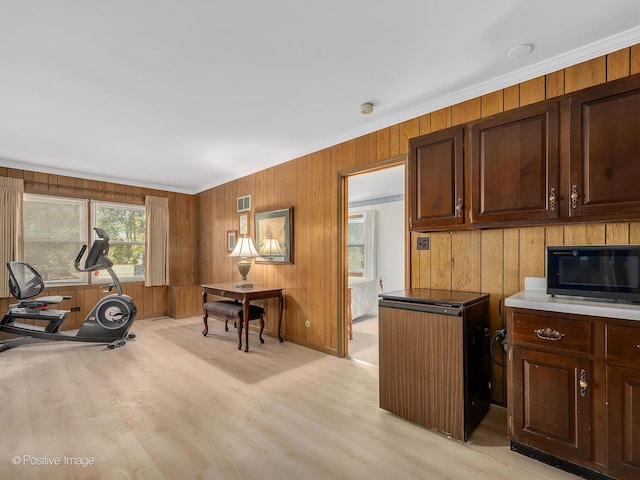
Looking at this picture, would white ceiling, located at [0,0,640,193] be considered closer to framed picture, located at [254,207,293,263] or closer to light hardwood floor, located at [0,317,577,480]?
framed picture, located at [254,207,293,263]

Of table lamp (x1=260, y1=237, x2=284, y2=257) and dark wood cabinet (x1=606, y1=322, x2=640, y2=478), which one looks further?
table lamp (x1=260, y1=237, x2=284, y2=257)

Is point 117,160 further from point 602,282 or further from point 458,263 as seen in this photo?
point 602,282

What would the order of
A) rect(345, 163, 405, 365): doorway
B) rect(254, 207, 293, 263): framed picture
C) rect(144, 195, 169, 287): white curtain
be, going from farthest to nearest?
rect(144, 195, 169, 287): white curtain → rect(345, 163, 405, 365): doorway → rect(254, 207, 293, 263): framed picture

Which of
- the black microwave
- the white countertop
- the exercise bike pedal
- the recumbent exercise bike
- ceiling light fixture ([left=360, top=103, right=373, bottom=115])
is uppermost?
ceiling light fixture ([left=360, top=103, right=373, bottom=115])

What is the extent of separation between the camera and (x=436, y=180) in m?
2.40

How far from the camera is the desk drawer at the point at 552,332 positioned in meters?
1.64

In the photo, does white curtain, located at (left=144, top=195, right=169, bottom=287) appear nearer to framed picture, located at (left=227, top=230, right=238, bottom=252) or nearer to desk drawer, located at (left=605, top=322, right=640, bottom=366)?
framed picture, located at (left=227, top=230, right=238, bottom=252)

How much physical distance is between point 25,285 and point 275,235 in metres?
3.15

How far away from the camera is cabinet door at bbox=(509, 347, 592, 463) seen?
1.65 m

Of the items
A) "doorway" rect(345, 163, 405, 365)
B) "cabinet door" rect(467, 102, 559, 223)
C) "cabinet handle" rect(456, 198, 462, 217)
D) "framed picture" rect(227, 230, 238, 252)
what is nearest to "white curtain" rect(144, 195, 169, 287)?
"framed picture" rect(227, 230, 238, 252)

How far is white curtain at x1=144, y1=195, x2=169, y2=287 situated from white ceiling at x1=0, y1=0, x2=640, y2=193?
7.28ft

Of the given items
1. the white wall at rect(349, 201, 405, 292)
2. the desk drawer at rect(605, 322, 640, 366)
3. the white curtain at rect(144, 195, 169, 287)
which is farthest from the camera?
the white wall at rect(349, 201, 405, 292)

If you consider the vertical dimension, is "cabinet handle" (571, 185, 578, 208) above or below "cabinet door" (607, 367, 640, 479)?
above

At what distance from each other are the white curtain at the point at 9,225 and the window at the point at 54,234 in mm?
184
